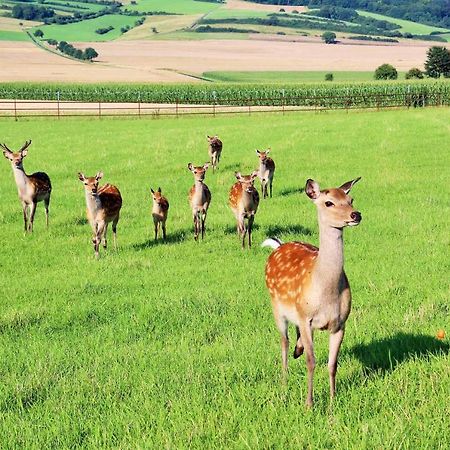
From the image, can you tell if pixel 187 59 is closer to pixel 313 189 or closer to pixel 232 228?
pixel 232 228

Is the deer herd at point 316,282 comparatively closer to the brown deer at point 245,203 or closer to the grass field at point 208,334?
the grass field at point 208,334

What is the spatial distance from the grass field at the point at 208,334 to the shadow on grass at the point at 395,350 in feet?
0.08

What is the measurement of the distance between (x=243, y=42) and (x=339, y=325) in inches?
7329

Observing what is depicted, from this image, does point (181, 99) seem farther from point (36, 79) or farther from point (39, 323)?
point (39, 323)

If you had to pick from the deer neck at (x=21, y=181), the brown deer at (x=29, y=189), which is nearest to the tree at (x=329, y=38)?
the brown deer at (x=29, y=189)

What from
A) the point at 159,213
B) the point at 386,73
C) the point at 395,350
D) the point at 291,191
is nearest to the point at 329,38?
the point at 386,73

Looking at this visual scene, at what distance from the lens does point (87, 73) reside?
108812mm

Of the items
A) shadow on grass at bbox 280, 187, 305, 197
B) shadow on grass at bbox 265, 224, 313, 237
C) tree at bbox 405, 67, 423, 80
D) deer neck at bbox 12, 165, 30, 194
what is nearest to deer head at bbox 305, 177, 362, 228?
shadow on grass at bbox 265, 224, 313, 237

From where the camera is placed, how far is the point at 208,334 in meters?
8.53

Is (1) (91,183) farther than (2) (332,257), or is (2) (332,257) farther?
(1) (91,183)

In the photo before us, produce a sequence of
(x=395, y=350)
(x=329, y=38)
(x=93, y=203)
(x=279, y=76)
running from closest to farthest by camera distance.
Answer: (x=395, y=350)
(x=93, y=203)
(x=279, y=76)
(x=329, y=38)

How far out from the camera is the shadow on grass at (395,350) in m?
6.89

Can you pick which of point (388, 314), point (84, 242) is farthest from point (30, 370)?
point (84, 242)

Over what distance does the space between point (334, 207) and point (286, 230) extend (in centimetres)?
931
